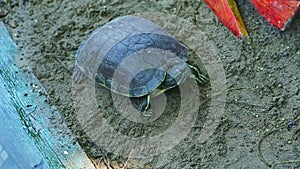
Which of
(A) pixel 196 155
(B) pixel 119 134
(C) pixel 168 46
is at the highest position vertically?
(C) pixel 168 46

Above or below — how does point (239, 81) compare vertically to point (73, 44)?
below

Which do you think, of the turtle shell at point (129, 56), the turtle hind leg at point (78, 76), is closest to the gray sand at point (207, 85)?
the turtle hind leg at point (78, 76)

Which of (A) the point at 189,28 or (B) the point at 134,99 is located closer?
(B) the point at 134,99

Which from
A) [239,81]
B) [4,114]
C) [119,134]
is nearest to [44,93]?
[4,114]

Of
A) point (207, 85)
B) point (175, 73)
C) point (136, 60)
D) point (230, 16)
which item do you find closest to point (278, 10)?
point (230, 16)

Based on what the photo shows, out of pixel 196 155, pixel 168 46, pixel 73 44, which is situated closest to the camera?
pixel 196 155

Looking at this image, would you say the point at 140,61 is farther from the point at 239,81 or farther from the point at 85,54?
the point at 239,81

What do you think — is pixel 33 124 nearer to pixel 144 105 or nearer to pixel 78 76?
pixel 78 76
